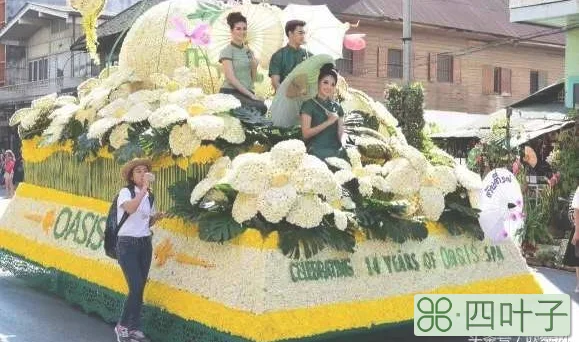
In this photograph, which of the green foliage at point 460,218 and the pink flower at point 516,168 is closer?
the green foliage at point 460,218

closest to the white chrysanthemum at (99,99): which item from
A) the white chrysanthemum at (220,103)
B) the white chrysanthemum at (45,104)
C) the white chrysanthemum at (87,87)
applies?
the white chrysanthemum at (87,87)

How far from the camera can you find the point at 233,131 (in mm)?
6207

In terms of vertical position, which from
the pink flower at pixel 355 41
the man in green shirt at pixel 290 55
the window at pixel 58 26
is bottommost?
the man in green shirt at pixel 290 55

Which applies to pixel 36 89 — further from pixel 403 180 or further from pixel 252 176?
pixel 252 176

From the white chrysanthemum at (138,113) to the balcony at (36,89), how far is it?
26014 millimetres

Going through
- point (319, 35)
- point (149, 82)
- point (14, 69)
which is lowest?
point (149, 82)

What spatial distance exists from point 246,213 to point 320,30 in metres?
3.43

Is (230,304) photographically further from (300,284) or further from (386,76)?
(386,76)

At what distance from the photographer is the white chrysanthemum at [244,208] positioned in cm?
545

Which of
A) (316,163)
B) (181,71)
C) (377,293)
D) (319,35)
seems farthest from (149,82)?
(377,293)

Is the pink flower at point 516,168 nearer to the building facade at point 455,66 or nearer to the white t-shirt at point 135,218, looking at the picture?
the white t-shirt at point 135,218

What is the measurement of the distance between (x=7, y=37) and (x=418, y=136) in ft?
107

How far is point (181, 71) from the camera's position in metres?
7.38

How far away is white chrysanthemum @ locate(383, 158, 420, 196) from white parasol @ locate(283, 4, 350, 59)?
2289 mm
